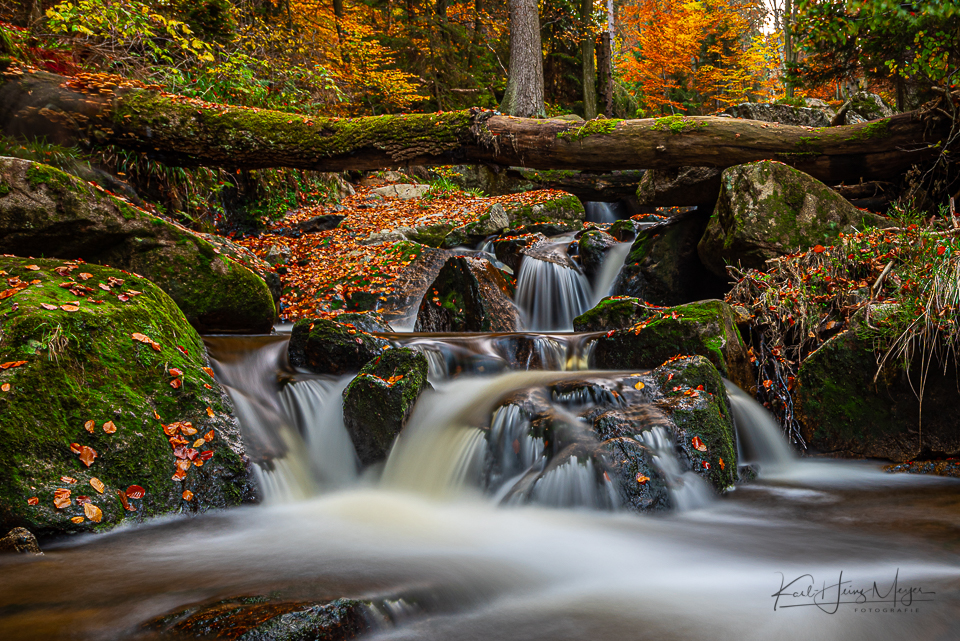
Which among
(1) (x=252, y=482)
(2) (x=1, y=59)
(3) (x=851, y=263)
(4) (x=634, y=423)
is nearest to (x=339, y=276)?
(2) (x=1, y=59)

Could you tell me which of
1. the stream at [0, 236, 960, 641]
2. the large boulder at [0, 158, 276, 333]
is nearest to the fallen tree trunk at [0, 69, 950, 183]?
the large boulder at [0, 158, 276, 333]

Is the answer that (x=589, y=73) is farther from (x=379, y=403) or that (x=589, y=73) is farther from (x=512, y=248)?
(x=379, y=403)

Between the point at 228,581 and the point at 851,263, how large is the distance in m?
5.73

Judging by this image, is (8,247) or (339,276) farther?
(339,276)

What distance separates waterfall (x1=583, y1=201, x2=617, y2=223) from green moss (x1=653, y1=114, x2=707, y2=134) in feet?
19.2

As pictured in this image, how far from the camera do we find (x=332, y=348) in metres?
5.24

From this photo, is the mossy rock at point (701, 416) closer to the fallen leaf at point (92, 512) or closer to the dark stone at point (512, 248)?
the fallen leaf at point (92, 512)

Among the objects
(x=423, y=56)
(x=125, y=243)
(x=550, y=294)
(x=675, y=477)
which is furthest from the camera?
(x=423, y=56)

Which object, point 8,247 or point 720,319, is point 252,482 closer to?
point 8,247

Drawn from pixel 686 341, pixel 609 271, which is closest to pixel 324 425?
pixel 686 341

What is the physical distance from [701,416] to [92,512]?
3781mm

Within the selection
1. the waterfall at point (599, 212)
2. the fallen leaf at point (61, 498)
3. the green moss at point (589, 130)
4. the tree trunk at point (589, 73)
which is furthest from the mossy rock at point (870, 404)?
the tree trunk at point (589, 73)

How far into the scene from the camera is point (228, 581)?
8.42 ft

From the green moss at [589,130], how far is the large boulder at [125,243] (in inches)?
171
